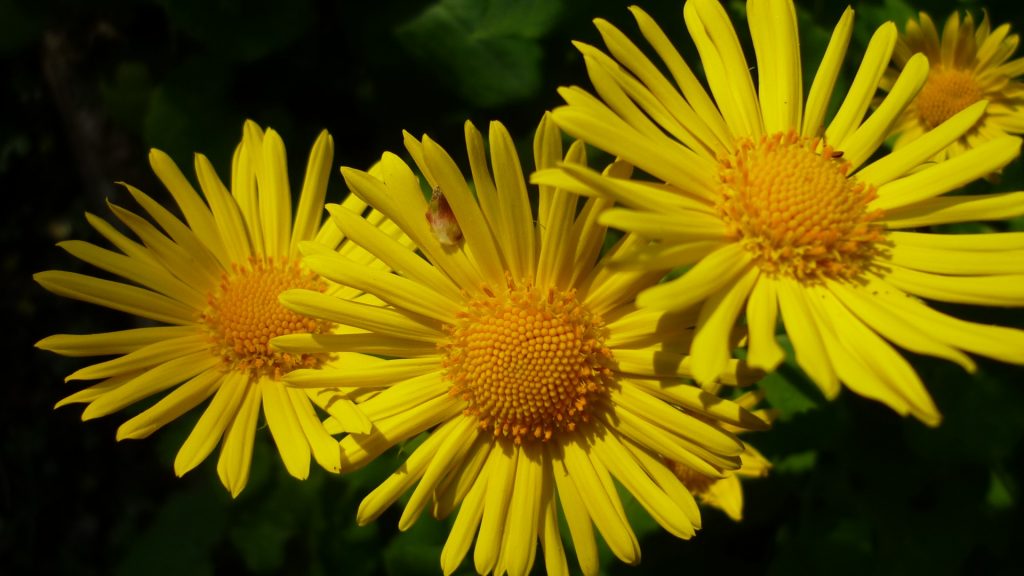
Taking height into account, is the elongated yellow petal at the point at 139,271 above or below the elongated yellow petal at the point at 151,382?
above

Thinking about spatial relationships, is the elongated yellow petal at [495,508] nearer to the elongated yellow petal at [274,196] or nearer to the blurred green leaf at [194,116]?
the elongated yellow petal at [274,196]

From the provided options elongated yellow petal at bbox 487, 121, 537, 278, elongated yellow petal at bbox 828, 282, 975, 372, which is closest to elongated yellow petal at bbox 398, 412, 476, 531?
elongated yellow petal at bbox 487, 121, 537, 278

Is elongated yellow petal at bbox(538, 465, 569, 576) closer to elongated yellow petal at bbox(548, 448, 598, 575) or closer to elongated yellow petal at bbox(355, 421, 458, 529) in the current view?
elongated yellow petal at bbox(548, 448, 598, 575)

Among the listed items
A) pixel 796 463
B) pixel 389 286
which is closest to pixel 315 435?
pixel 389 286

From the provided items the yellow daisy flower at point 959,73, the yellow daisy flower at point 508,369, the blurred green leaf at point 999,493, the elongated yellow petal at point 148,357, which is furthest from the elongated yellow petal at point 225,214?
the blurred green leaf at point 999,493

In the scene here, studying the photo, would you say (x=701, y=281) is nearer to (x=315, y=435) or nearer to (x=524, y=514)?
(x=524, y=514)

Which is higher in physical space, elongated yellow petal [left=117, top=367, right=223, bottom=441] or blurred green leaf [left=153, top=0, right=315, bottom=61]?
blurred green leaf [left=153, top=0, right=315, bottom=61]

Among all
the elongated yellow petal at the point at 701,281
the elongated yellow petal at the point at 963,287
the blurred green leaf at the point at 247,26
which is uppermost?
the blurred green leaf at the point at 247,26
